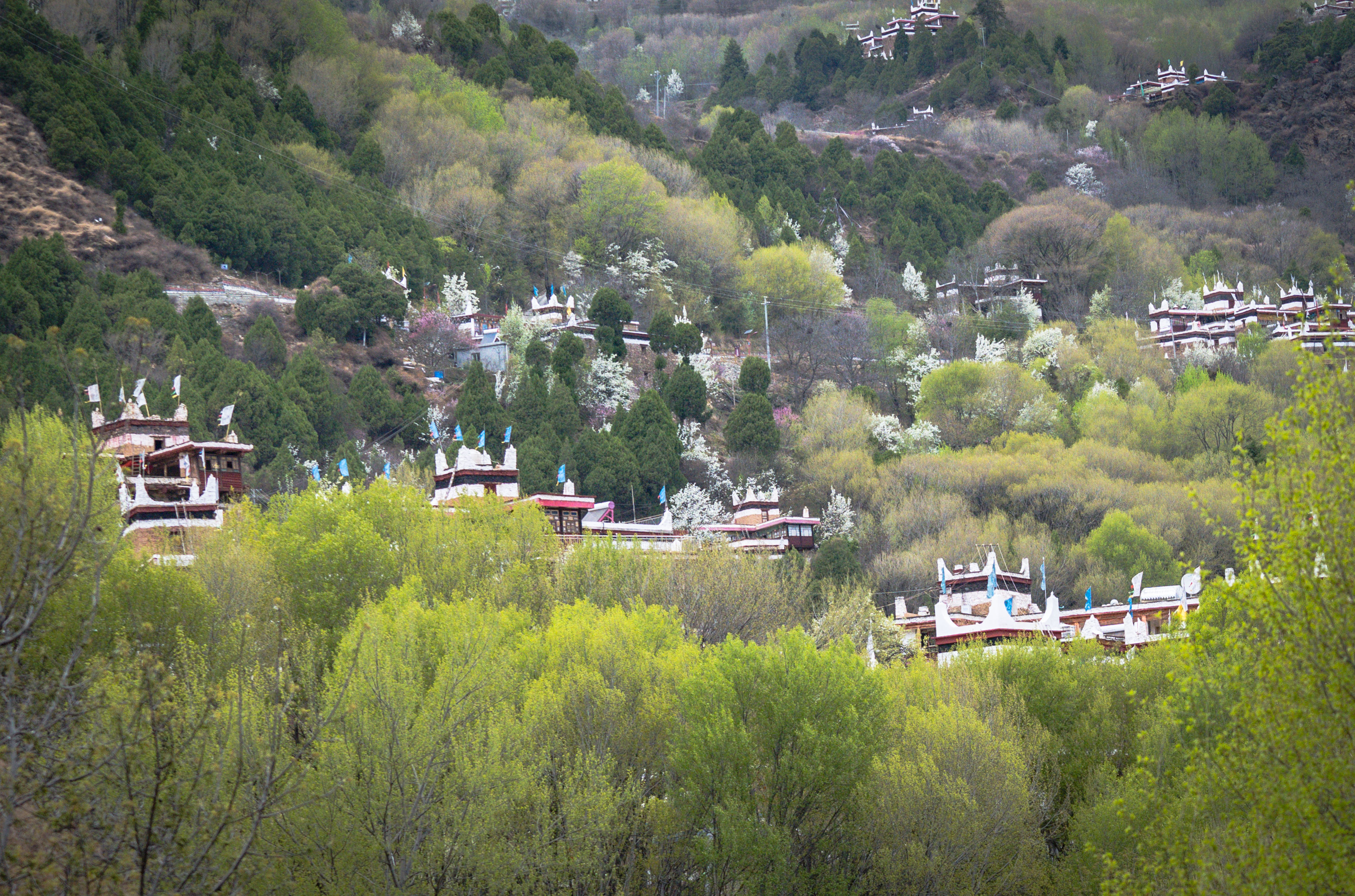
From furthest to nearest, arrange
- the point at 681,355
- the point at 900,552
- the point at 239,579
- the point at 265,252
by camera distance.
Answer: the point at 681,355, the point at 265,252, the point at 900,552, the point at 239,579

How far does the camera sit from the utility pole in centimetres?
7919

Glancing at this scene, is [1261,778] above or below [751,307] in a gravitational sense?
below

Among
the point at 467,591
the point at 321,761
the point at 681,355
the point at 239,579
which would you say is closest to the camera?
the point at 321,761

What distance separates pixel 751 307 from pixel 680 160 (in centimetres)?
1719

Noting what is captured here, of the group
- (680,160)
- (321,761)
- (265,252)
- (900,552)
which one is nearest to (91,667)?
(321,761)

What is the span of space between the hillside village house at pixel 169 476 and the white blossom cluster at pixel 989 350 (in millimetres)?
47683

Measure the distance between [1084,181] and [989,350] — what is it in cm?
4555

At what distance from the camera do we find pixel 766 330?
265 ft

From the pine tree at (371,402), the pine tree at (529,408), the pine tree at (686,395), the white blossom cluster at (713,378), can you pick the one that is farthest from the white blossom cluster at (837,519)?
the pine tree at (371,402)

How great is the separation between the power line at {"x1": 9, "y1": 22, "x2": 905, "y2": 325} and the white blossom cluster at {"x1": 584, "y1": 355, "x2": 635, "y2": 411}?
51.3 ft

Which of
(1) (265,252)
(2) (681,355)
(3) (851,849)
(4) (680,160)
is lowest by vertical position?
(3) (851,849)

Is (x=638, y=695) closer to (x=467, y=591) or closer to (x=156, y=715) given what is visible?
(x=467, y=591)

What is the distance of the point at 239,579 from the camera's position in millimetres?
29562

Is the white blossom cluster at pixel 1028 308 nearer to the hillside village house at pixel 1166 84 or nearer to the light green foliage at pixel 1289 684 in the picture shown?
the hillside village house at pixel 1166 84
